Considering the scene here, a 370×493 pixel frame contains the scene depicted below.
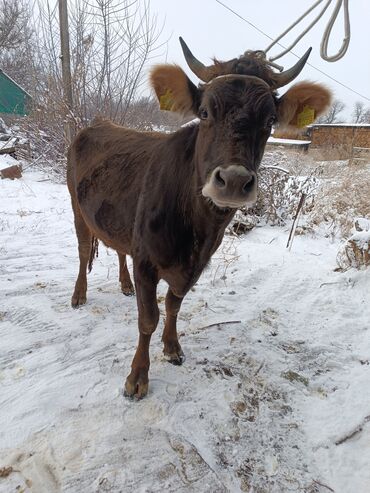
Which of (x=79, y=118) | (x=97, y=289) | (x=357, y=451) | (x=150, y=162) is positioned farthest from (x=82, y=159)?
(x=79, y=118)

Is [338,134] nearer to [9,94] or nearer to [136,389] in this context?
[9,94]

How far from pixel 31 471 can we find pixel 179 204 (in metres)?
1.90

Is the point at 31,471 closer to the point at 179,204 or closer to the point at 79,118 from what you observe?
the point at 179,204

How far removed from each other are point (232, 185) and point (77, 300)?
263cm

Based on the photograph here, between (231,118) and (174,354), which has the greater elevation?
(231,118)

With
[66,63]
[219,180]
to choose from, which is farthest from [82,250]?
[66,63]

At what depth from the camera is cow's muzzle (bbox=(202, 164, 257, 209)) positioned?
1767 mm

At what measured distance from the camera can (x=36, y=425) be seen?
217cm

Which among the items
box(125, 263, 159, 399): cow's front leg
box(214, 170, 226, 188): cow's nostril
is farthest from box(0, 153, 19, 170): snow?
box(214, 170, 226, 188): cow's nostril

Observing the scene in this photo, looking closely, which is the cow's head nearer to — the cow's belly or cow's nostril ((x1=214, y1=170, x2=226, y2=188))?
cow's nostril ((x1=214, y1=170, x2=226, y2=188))

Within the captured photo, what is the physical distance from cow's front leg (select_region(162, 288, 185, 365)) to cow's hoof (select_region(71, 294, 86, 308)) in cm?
120

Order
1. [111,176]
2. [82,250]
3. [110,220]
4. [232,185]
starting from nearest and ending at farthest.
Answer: [232,185] → [110,220] → [111,176] → [82,250]

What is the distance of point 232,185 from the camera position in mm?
1775

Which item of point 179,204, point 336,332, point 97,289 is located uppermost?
point 179,204
